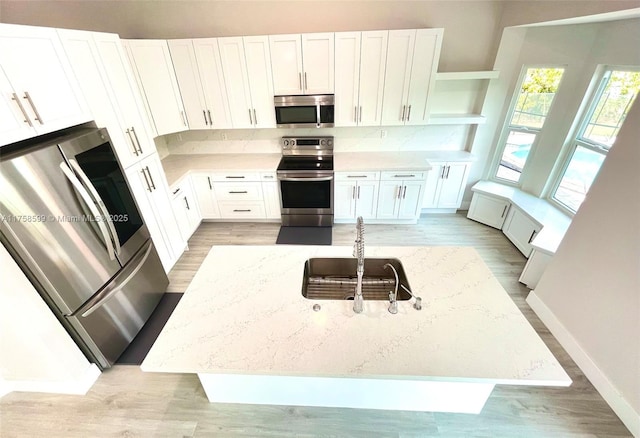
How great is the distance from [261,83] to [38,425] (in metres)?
3.42

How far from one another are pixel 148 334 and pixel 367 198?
275 cm

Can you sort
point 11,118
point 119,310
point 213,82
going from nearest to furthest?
1. point 11,118
2. point 119,310
3. point 213,82

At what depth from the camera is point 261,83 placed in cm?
306

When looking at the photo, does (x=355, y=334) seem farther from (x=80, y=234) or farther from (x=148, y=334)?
(x=148, y=334)

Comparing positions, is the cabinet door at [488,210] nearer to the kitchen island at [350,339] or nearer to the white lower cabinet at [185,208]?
the kitchen island at [350,339]

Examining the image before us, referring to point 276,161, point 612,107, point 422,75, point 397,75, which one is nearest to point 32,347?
point 276,161

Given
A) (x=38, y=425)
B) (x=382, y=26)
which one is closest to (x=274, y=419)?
(x=38, y=425)

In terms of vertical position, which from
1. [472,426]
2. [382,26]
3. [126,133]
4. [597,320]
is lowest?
[472,426]

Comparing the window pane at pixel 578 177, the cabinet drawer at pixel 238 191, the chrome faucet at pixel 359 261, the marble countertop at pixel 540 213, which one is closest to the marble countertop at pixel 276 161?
the cabinet drawer at pixel 238 191

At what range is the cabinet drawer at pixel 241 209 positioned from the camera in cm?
358

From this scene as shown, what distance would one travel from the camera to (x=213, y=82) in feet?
10.1

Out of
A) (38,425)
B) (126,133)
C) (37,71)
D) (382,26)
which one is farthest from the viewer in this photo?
(382,26)

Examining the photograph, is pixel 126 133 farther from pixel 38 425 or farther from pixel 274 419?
pixel 274 419

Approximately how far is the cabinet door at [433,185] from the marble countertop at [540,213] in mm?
471
